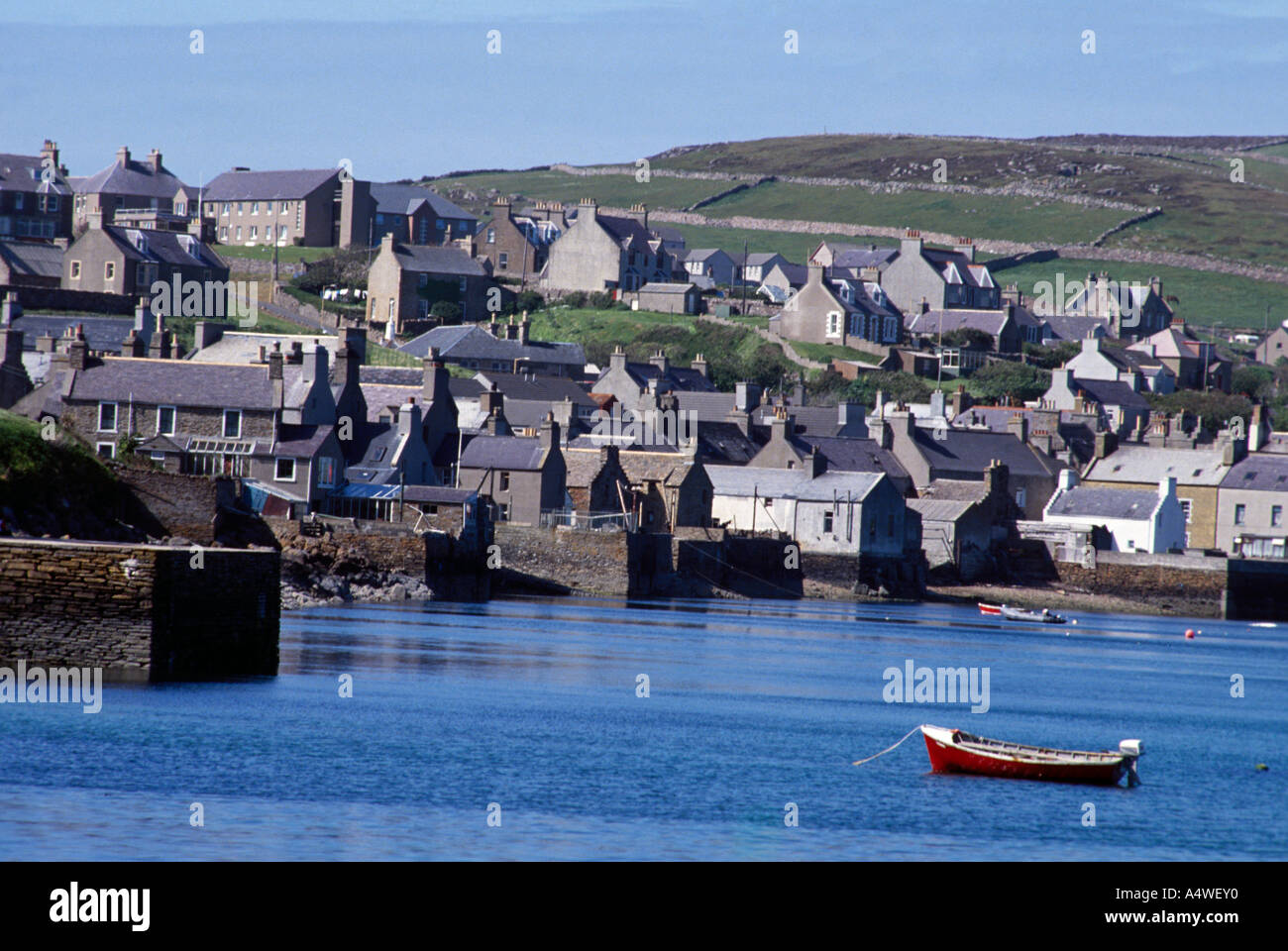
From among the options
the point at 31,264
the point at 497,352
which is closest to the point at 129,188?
the point at 31,264

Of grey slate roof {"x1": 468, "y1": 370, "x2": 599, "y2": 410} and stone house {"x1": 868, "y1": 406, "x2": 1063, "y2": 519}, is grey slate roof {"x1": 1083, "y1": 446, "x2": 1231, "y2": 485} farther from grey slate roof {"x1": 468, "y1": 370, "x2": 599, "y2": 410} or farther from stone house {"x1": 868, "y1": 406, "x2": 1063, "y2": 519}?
grey slate roof {"x1": 468, "y1": 370, "x2": 599, "y2": 410}

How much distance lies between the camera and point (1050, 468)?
10025 centimetres

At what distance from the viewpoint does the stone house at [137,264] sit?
102 metres

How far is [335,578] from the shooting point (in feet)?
207

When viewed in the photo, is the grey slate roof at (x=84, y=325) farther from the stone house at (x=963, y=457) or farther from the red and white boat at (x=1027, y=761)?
the red and white boat at (x=1027, y=761)

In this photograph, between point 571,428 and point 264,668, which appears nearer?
point 264,668

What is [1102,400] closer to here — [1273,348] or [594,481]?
[1273,348]

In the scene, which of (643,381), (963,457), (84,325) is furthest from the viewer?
(643,381)

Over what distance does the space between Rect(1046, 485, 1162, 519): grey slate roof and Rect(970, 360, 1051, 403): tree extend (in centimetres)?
2264

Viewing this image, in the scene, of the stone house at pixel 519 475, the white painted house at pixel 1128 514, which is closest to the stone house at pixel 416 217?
the white painted house at pixel 1128 514

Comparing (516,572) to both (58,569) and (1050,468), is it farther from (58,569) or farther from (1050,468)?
(58,569)

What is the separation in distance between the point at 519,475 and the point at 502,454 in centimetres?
127

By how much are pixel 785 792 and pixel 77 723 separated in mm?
11408
